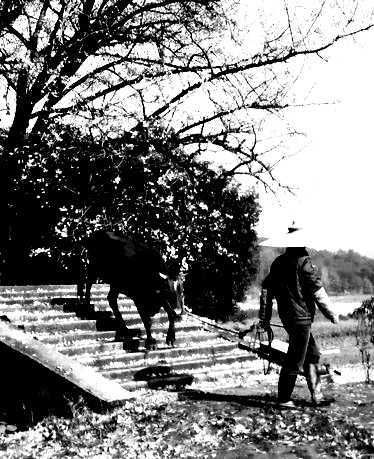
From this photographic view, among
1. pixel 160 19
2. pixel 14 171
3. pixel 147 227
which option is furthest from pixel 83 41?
pixel 147 227

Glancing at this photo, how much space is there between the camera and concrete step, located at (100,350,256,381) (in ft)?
28.9

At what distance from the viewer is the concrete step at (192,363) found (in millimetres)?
8797

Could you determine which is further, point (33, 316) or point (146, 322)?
point (33, 316)

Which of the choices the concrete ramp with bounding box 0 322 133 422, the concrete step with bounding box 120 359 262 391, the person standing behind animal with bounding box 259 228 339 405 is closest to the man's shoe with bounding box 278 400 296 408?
the person standing behind animal with bounding box 259 228 339 405

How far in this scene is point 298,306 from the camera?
21.4ft

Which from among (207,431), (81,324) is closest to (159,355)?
(81,324)

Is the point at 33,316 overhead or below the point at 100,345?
overhead

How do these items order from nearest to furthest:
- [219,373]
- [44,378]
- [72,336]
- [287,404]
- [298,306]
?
1. [287,404]
2. [298,306]
3. [44,378]
4. [219,373]
5. [72,336]

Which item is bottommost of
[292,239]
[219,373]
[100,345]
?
[219,373]

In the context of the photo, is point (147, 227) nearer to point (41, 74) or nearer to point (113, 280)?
point (41, 74)

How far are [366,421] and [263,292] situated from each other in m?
2.01

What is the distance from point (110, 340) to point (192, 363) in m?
1.69

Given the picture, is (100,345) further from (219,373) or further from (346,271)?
(346,271)

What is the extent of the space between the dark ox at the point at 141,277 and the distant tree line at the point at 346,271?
82219 millimetres
